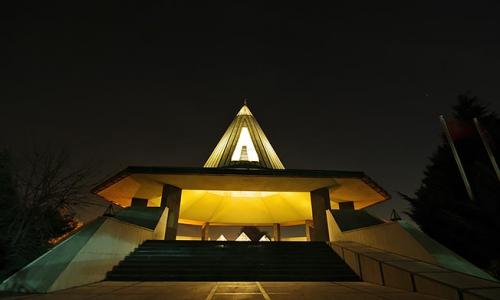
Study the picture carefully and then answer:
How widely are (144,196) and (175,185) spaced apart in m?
3.63

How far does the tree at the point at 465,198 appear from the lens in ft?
21.6

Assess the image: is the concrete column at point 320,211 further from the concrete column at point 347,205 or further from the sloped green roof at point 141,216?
the sloped green roof at point 141,216

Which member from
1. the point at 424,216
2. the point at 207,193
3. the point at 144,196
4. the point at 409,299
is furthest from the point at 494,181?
the point at 144,196

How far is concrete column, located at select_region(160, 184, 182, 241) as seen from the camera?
1235cm

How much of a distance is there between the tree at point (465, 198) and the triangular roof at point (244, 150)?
8996mm

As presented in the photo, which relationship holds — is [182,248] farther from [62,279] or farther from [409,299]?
[409,299]

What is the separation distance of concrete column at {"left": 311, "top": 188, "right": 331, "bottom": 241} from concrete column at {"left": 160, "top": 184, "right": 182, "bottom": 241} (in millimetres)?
7455

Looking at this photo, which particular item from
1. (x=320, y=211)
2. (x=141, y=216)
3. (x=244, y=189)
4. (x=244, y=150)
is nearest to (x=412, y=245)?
(x=320, y=211)

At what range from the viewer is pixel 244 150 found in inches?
672

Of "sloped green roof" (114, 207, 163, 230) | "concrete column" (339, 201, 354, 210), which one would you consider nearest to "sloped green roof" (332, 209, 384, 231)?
"concrete column" (339, 201, 354, 210)

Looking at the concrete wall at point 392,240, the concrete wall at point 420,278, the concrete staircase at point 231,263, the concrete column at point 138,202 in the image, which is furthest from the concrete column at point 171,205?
the concrete wall at point 420,278

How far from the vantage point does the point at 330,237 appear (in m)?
11.8

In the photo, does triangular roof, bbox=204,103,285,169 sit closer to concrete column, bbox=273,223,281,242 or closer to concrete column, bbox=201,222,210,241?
Result: concrete column, bbox=273,223,281,242

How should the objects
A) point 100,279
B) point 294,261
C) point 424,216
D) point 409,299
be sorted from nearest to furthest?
1. point 409,299
2. point 100,279
3. point 294,261
4. point 424,216
